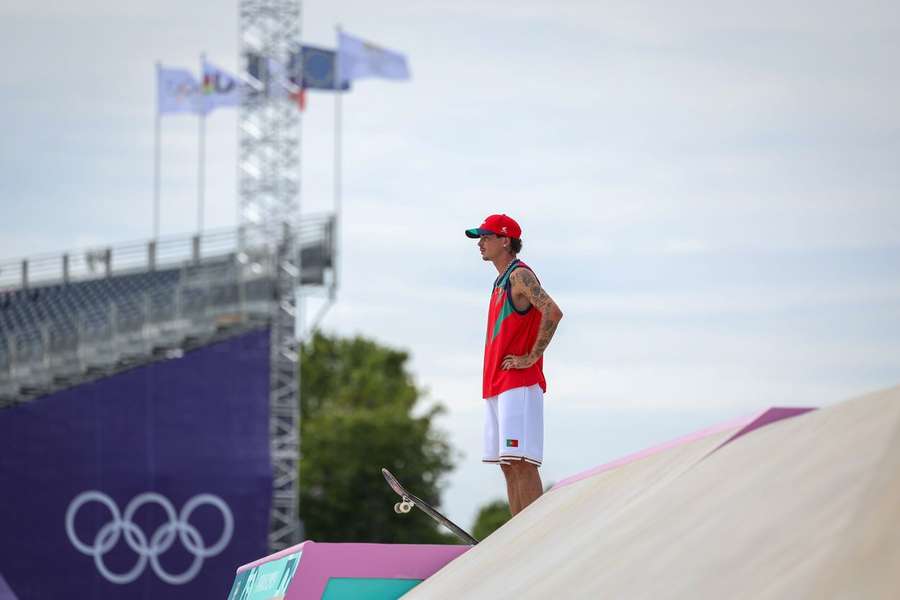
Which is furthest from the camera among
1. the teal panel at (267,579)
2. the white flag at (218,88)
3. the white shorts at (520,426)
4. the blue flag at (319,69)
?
the white flag at (218,88)

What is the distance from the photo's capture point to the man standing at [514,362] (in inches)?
253

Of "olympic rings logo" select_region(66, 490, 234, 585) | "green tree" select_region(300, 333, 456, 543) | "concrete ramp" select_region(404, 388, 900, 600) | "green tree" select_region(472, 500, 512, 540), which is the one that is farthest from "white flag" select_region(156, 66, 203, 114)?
"concrete ramp" select_region(404, 388, 900, 600)

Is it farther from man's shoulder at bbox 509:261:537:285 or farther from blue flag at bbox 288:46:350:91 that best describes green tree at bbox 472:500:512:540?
man's shoulder at bbox 509:261:537:285

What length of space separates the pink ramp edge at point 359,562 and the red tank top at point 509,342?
2.72ft

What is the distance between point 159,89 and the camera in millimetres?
37656

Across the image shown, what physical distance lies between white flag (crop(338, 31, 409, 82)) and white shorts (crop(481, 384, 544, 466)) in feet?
87.1

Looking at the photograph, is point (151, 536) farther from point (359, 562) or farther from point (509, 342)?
point (359, 562)

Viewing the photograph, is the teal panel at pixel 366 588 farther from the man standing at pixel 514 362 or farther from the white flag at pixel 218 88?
the white flag at pixel 218 88

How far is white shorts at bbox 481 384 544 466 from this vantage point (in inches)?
252

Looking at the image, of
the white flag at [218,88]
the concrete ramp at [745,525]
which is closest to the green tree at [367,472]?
the white flag at [218,88]

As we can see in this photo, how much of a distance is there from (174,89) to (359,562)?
109 feet

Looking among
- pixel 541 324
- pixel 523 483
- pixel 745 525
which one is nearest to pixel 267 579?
pixel 523 483

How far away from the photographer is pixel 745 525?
3104 millimetres

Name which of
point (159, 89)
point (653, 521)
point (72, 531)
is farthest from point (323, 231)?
point (653, 521)
